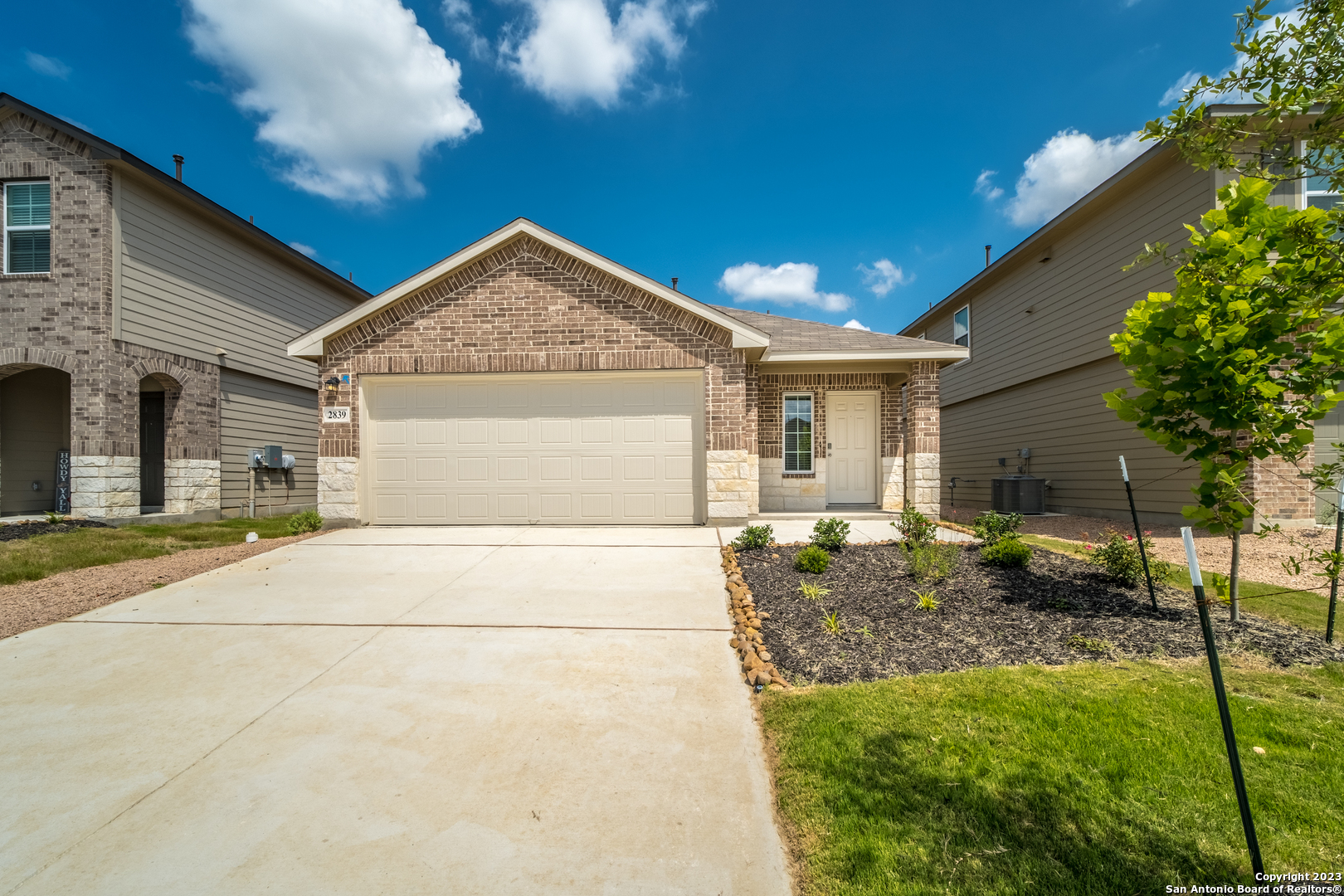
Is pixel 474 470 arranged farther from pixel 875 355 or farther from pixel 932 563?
pixel 875 355

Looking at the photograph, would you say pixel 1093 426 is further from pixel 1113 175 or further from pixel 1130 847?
pixel 1130 847

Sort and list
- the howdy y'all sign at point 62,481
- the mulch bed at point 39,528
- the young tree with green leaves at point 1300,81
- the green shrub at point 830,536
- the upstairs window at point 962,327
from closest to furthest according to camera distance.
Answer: the young tree with green leaves at point 1300,81 < the green shrub at point 830,536 < the mulch bed at point 39,528 < the howdy y'all sign at point 62,481 < the upstairs window at point 962,327

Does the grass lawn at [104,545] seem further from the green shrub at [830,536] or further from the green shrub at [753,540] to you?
the green shrub at [830,536]

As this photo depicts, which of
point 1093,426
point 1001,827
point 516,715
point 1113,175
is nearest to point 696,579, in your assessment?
point 516,715

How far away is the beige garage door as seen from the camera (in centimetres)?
899

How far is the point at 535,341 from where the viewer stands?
8.95 meters

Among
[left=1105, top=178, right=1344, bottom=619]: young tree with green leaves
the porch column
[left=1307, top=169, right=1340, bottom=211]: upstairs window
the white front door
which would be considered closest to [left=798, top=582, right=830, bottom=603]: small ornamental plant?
[left=1105, top=178, right=1344, bottom=619]: young tree with green leaves

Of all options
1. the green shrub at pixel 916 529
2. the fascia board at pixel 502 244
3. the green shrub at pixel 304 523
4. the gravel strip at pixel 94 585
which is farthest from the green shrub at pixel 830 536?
the green shrub at pixel 304 523

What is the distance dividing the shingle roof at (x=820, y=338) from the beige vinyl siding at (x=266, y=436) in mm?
10607

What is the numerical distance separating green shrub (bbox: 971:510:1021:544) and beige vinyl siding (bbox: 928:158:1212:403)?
432cm

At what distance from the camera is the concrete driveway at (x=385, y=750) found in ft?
7.00

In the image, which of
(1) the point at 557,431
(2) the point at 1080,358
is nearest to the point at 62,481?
(1) the point at 557,431

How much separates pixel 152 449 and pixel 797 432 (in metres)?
13.7

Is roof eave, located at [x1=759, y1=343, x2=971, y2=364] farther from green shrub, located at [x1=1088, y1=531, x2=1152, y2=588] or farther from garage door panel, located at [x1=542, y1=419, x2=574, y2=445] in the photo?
green shrub, located at [x1=1088, y1=531, x2=1152, y2=588]
